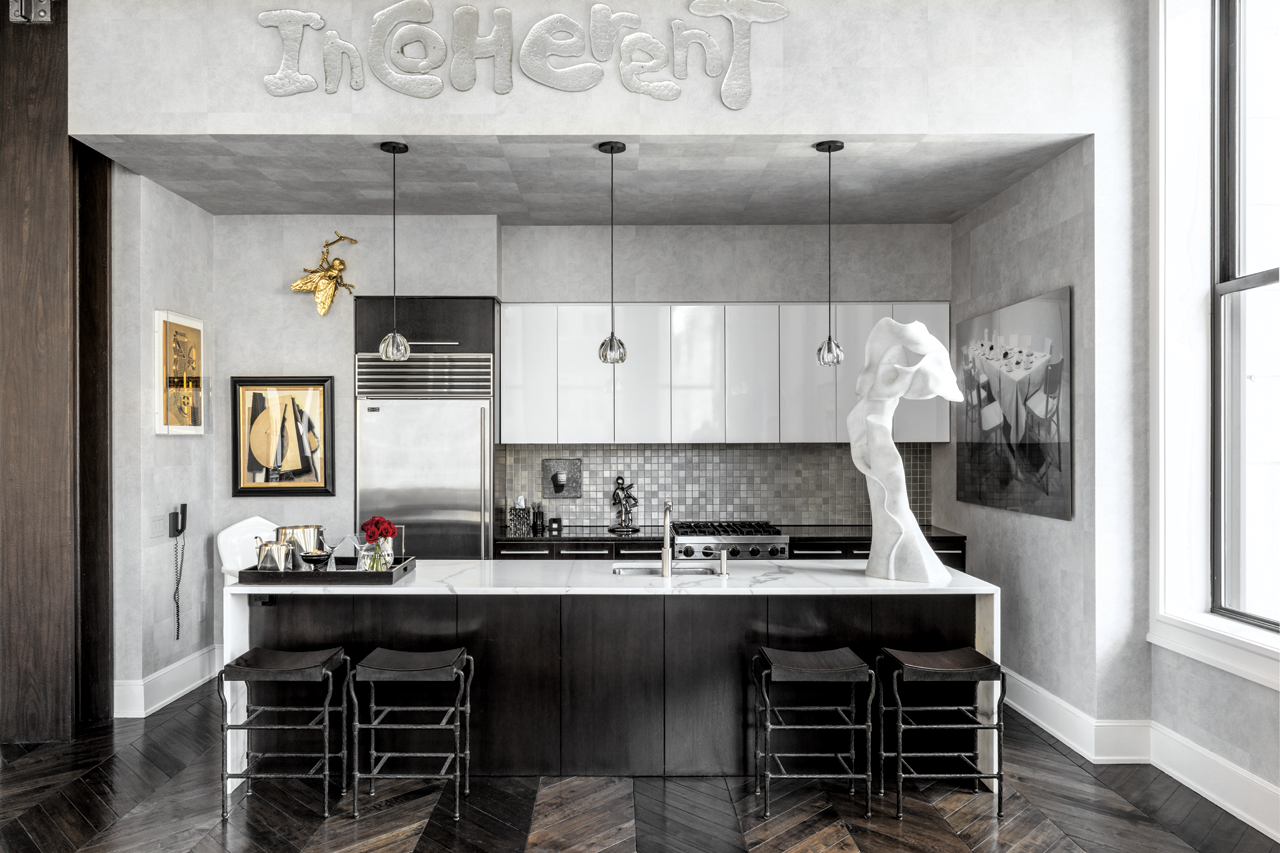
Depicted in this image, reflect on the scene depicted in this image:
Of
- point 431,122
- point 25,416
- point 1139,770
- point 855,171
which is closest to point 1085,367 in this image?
point 855,171

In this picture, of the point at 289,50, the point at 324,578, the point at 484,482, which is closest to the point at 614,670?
the point at 324,578

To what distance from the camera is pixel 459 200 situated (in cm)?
479

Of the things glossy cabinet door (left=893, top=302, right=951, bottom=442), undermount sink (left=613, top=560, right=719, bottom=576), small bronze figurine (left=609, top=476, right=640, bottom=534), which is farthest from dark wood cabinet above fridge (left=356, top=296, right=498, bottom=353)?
glossy cabinet door (left=893, top=302, right=951, bottom=442)

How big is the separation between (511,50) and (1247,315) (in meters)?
3.36

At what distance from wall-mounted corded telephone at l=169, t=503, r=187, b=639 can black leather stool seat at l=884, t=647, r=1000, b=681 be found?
3926 millimetres

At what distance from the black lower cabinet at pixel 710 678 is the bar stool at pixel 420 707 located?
2.84 ft

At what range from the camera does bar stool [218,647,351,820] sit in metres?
3.12

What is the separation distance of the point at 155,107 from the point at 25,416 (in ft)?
5.32

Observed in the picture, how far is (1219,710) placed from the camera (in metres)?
3.21

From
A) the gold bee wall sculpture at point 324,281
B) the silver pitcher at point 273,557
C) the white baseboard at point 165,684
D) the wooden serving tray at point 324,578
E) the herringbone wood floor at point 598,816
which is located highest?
the gold bee wall sculpture at point 324,281

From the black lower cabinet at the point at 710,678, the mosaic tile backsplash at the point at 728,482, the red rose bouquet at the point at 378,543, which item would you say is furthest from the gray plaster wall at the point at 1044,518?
the red rose bouquet at the point at 378,543

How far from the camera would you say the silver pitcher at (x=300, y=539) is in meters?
3.61

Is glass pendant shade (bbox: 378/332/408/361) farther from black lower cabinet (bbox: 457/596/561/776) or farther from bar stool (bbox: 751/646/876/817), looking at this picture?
bar stool (bbox: 751/646/876/817)

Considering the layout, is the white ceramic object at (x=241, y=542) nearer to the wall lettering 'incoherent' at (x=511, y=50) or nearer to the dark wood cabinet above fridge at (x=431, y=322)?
the dark wood cabinet above fridge at (x=431, y=322)
